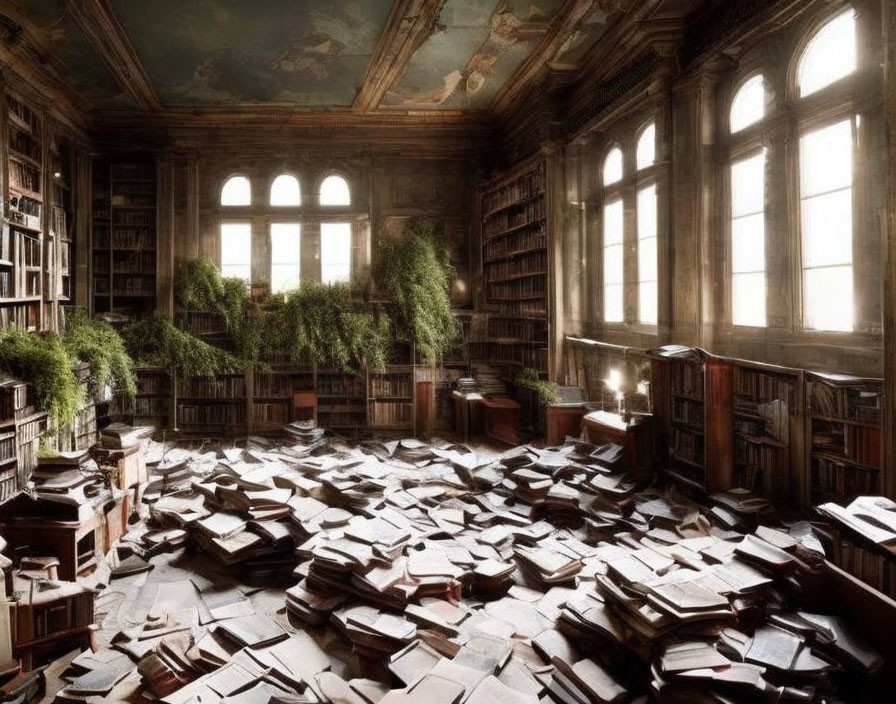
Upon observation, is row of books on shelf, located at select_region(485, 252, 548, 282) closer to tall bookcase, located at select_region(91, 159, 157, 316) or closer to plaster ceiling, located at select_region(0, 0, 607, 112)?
plaster ceiling, located at select_region(0, 0, 607, 112)

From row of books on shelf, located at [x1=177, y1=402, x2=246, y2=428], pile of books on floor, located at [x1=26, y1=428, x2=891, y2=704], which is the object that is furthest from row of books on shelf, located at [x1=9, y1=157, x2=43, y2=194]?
pile of books on floor, located at [x1=26, y1=428, x2=891, y2=704]

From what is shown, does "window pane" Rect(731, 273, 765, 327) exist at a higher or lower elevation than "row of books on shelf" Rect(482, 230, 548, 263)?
lower

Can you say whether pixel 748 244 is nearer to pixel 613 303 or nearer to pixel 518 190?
pixel 613 303

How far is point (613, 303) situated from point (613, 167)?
1720mm

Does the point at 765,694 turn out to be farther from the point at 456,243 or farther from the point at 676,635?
the point at 456,243

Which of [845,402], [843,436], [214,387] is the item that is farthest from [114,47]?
[843,436]

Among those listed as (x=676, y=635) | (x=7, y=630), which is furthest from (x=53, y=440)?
(x=676, y=635)

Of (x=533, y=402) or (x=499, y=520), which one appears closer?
(x=499, y=520)

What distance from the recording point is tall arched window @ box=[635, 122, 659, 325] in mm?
7125

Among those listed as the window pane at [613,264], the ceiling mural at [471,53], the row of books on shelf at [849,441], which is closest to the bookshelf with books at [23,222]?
the ceiling mural at [471,53]

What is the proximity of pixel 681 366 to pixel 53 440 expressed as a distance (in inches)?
257

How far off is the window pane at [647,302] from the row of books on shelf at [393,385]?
13.1 ft

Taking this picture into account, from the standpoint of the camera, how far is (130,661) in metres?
3.67

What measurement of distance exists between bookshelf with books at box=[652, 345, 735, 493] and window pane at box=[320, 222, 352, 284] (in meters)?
6.38
